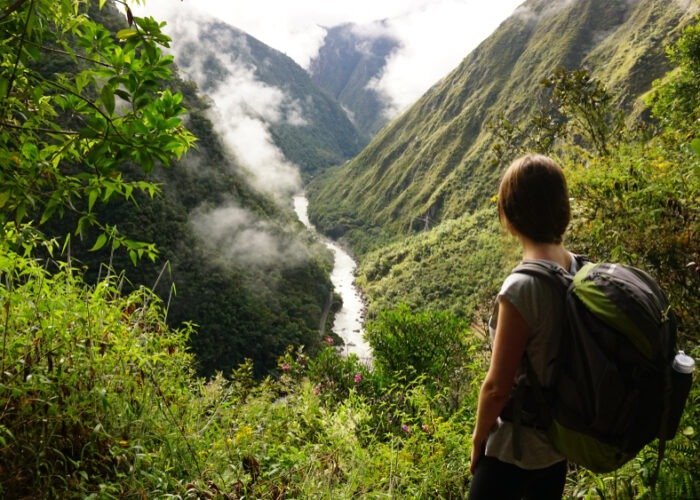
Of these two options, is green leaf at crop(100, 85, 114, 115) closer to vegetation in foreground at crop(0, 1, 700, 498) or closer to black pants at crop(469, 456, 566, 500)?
vegetation in foreground at crop(0, 1, 700, 498)

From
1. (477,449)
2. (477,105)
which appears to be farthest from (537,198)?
(477,105)

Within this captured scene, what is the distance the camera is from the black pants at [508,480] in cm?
178

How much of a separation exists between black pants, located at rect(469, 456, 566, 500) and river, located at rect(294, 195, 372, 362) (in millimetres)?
41134

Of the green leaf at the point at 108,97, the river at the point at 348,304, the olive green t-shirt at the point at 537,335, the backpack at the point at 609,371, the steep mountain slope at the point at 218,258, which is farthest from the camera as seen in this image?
the river at the point at 348,304

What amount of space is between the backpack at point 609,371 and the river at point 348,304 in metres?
41.5

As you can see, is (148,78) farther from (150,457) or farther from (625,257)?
(625,257)

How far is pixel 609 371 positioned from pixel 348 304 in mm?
78121

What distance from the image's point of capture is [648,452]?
2420 millimetres

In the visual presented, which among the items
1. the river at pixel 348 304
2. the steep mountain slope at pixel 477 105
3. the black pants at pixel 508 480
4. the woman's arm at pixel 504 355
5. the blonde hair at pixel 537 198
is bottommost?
the river at pixel 348 304

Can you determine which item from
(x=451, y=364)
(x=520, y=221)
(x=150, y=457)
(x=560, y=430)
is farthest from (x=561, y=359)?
(x=451, y=364)

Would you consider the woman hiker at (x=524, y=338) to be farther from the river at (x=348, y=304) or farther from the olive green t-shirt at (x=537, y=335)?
the river at (x=348, y=304)

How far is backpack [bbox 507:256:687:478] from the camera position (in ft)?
4.80

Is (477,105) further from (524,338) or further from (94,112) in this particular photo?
(94,112)

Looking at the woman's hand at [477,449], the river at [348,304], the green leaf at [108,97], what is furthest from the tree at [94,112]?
the river at [348,304]
